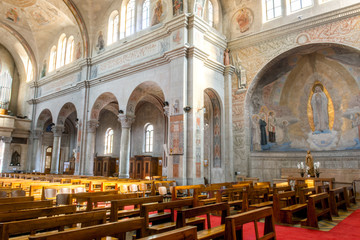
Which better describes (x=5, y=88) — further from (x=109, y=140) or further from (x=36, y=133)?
(x=109, y=140)

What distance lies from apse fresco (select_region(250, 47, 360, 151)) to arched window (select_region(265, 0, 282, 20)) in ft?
8.18

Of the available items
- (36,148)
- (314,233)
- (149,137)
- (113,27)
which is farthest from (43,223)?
(36,148)

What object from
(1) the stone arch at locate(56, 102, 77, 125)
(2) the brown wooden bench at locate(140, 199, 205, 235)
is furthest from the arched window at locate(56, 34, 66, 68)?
(2) the brown wooden bench at locate(140, 199, 205, 235)

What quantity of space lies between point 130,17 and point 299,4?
10252 millimetres

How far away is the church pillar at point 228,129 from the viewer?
1519 cm

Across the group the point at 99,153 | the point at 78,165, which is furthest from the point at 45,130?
the point at 78,165

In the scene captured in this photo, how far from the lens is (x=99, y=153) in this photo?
26.9 meters

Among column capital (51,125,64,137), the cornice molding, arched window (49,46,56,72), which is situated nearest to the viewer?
the cornice molding

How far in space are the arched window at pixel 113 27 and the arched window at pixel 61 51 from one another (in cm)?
665

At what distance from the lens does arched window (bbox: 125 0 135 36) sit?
18000 mm

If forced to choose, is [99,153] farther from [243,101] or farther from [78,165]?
[243,101]

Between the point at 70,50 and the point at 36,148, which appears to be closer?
the point at 70,50

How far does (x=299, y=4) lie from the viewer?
47.9ft

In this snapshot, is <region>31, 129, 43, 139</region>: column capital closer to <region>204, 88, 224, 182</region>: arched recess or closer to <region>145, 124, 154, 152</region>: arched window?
<region>145, 124, 154, 152</region>: arched window
